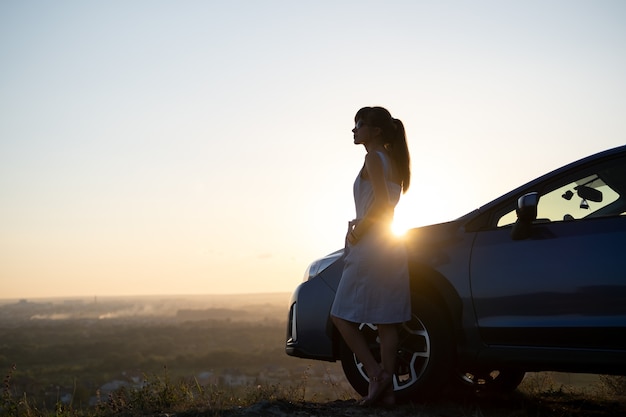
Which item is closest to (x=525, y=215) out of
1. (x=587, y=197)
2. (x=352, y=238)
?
(x=587, y=197)

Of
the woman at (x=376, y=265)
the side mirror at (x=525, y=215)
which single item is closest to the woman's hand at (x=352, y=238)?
the woman at (x=376, y=265)

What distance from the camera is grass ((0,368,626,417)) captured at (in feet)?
14.6

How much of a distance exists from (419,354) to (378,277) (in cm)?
63

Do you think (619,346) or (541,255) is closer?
(619,346)

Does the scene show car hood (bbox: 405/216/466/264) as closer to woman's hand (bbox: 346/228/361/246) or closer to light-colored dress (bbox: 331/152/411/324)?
light-colored dress (bbox: 331/152/411/324)

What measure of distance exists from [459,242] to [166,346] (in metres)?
92.2

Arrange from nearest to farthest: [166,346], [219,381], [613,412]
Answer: [613,412]
[219,381]
[166,346]

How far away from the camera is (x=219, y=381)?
20.7ft

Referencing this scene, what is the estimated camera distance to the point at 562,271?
398 cm

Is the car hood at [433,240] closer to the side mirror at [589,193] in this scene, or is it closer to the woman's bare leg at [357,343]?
the woman's bare leg at [357,343]

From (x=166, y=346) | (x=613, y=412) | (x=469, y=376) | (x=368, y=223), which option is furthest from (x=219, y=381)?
(x=166, y=346)

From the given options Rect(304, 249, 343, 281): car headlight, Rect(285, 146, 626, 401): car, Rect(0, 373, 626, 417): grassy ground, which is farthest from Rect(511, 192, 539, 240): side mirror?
Rect(304, 249, 343, 281): car headlight

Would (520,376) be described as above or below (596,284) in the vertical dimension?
below

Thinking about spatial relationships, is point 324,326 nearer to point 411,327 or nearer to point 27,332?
point 411,327
